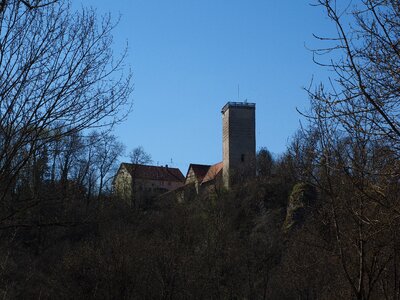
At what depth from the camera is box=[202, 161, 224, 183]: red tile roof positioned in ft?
264

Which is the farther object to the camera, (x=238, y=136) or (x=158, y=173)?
(x=158, y=173)

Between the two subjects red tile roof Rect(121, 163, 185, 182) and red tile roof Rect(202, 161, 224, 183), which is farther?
red tile roof Rect(202, 161, 224, 183)

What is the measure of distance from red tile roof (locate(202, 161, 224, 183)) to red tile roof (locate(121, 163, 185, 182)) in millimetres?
7371

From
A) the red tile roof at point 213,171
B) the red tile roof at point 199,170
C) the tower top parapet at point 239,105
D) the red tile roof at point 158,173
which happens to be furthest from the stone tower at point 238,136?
the red tile roof at point 158,173

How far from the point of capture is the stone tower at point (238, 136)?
76.8 metres

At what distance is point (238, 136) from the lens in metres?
78.7

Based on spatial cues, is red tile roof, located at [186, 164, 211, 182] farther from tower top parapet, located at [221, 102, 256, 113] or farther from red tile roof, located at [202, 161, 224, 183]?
tower top parapet, located at [221, 102, 256, 113]

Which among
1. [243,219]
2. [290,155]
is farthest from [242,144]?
[290,155]

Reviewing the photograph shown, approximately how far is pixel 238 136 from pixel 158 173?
54.0 feet

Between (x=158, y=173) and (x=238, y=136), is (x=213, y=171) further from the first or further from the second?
(x=158, y=173)

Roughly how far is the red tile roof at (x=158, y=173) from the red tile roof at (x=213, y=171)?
737cm

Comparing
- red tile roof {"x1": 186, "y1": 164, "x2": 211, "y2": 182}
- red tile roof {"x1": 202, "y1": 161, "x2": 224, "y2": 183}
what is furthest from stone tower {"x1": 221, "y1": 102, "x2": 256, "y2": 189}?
red tile roof {"x1": 186, "y1": 164, "x2": 211, "y2": 182}

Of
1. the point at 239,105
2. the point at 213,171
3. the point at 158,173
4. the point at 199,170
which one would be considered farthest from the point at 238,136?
the point at 158,173

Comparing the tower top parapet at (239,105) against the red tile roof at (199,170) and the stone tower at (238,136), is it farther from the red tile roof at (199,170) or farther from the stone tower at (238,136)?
the red tile roof at (199,170)
